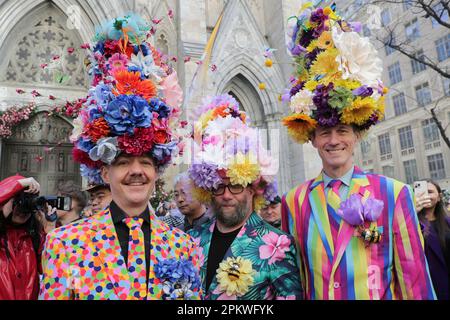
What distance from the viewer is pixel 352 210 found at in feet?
6.82

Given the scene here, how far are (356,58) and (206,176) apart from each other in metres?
1.37

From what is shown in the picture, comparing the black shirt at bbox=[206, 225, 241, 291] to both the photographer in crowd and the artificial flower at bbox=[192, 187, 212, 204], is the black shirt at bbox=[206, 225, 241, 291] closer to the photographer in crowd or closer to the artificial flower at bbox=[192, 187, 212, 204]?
the artificial flower at bbox=[192, 187, 212, 204]

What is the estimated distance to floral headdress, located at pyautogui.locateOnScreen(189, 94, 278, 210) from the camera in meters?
2.44

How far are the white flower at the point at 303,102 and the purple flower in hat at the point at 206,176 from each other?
2.45 ft

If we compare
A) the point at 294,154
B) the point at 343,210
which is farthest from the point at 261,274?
the point at 294,154

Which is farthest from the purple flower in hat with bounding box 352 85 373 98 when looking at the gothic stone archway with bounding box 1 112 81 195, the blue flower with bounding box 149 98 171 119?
the gothic stone archway with bounding box 1 112 81 195

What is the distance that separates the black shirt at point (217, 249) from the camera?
2238mm

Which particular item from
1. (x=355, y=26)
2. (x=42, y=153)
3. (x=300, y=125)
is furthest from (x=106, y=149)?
(x=42, y=153)

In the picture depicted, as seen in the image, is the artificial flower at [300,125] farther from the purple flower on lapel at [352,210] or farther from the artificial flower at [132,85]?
the artificial flower at [132,85]

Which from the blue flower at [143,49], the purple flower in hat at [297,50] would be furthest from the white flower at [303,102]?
the blue flower at [143,49]

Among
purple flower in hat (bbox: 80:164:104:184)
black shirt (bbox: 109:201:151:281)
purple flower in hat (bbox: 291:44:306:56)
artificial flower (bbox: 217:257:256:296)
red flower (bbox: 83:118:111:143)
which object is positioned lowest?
artificial flower (bbox: 217:257:256:296)

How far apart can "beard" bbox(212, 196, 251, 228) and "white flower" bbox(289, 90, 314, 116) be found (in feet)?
2.57

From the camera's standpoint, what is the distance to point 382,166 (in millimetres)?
29891
